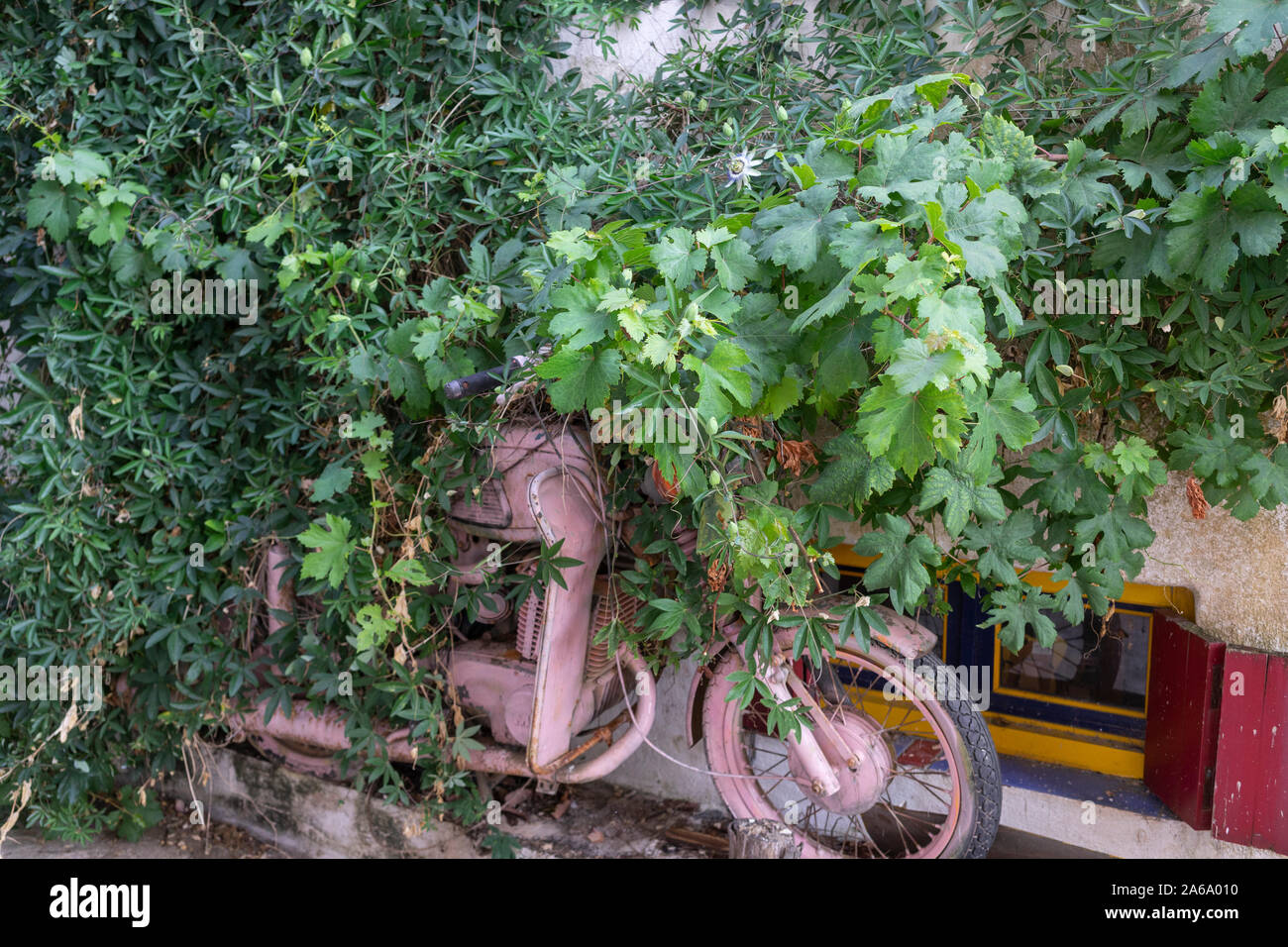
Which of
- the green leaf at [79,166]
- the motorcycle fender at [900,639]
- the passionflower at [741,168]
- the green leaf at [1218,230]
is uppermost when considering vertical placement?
the green leaf at [79,166]

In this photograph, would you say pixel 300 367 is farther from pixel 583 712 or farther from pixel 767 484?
pixel 767 484

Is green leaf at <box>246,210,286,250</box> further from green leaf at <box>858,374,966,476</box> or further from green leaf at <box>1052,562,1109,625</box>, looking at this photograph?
green leaf at <box>1052,562,1109,625</box>

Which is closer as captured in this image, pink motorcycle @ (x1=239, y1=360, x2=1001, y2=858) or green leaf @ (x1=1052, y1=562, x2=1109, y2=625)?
green leaf @ (x1=1052, y1=562, x2=1109, y2=625)

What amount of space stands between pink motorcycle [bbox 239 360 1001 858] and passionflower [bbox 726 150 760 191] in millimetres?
724

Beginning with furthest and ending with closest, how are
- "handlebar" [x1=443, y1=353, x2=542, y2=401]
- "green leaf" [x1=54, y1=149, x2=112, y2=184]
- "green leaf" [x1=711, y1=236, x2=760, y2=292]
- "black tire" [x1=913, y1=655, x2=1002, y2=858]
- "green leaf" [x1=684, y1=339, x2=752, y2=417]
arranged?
"green leaf" [x1=54, y1=149, x2=112, y2=184] → "black tire" [x1=913, y1=655, x2=1002, y2=858] → "handlebar" [x1=443, y1=353, x2=542, y2=401] → "green leaf" [x1=711, y1=236, x2=760, y2=292] → "green leaf" [x1=684, y1=339, x2=752, y2=417]

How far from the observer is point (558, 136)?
9.00 ft

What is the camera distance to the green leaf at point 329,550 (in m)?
2.80

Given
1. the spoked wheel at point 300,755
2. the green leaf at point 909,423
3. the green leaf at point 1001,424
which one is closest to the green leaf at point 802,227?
the green leaf at point 909,423

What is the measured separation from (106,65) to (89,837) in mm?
2700

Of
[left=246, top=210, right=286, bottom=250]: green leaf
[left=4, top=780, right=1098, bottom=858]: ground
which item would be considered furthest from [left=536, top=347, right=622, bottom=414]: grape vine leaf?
[left=4, top=780, right=1098, bottom=858]: ground

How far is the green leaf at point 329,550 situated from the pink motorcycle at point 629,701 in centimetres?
34

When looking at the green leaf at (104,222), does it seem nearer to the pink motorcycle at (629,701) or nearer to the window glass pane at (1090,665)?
the pink motorcycle at (629,701)

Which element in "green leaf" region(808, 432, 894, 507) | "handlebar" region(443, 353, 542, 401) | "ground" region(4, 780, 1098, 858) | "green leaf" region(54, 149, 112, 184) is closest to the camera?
"green leaf" region(808, 432, 894, 507)

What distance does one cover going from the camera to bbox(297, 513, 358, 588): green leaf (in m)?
2.80
